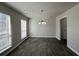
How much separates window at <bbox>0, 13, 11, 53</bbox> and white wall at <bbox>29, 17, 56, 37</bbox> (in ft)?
17.4

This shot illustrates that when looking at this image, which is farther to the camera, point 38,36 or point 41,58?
point 38,36

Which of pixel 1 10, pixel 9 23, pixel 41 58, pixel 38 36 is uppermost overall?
pixel 1 10

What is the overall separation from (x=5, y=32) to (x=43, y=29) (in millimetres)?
5954

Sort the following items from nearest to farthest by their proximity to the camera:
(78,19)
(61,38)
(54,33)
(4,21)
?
(78,19), (4,21), (61,38), (54,33)

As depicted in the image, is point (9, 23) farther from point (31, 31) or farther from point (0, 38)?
point (31, 31)

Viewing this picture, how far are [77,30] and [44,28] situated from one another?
5.97m

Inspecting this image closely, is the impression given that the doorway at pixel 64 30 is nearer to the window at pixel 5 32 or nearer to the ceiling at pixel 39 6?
the ceiling at pixel 39 6

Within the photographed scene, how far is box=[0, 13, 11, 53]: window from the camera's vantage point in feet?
12.8

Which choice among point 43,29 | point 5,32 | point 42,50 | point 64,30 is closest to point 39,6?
point 5,32

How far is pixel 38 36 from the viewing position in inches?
389

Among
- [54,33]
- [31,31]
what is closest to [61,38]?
[54,33]

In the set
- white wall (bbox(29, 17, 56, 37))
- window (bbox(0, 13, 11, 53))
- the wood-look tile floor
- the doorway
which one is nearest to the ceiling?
window (bbox(0, 13, 11, 53))

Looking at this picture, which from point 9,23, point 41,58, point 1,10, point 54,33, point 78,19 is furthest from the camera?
point 54,33

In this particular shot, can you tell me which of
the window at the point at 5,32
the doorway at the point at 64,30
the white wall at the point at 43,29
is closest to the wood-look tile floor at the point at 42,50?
the window at the point at 5,32
